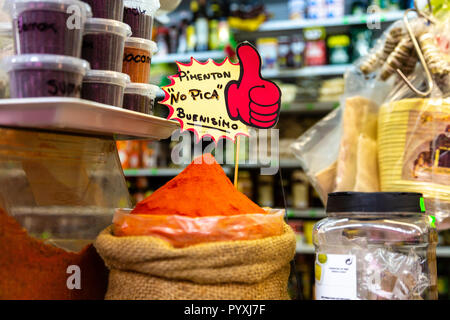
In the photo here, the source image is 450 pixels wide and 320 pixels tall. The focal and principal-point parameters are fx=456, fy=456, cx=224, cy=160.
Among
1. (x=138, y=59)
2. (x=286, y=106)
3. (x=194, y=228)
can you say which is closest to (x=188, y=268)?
(x=194, y=228)

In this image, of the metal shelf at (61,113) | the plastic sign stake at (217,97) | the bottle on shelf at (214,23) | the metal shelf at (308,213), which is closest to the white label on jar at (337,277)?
the plastic sign stake at (217,97)

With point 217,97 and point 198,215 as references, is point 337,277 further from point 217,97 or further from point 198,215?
point 217,97

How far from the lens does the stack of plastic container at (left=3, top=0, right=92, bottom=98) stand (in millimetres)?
638

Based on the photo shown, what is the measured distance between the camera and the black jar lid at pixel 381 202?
732 mm

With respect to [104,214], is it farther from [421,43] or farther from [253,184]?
[253,184]

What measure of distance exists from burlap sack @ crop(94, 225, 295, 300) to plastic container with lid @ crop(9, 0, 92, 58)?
30cm

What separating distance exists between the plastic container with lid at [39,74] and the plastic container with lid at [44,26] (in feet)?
0.06

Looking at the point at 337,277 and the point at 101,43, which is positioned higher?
the point at 101,43

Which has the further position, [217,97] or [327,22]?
[327,22]

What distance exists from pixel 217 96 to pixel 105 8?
0.25m

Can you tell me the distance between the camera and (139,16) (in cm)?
92

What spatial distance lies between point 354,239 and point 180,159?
0.35 metres

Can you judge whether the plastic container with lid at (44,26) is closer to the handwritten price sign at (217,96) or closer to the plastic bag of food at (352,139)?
the handwritten price sign at (217,96)
